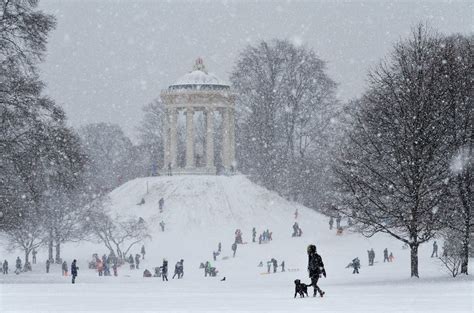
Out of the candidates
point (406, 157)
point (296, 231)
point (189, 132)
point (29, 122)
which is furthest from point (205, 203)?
point (29, 122)

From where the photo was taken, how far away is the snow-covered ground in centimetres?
1767

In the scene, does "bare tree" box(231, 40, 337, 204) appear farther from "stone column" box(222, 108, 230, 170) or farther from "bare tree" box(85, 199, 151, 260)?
"bare tree" box(85, 199, 151, 260)

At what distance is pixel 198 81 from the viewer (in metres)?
67.8

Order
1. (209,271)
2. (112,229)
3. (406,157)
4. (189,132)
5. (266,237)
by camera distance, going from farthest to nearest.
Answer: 1. (189,132)
2. (266,237)
3. (112,229)
4. (209,271)
5. (406,157)

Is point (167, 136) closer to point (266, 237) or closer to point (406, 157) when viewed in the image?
point (266, 237)

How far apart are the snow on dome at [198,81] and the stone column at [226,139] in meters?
1.96

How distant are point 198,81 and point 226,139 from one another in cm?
459

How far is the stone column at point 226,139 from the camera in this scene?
2677 inches

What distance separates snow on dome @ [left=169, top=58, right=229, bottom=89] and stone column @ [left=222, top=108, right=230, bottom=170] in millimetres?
1960

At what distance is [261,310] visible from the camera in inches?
631

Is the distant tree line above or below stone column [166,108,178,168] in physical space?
below

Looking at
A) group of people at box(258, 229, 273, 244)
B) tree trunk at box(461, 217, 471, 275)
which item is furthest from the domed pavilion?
tree trunk at box(461, 217, 471, 275)

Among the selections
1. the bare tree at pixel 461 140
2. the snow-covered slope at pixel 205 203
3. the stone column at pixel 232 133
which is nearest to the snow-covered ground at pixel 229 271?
the snow-covered slope at pixel 205 203

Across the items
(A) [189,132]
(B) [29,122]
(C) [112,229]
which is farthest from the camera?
(A) [189,132]
